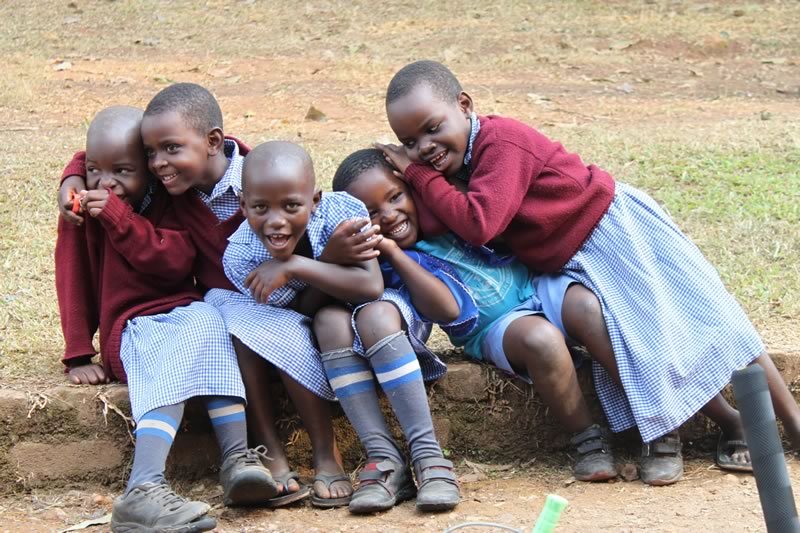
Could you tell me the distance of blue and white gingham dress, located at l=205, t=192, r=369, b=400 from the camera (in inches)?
134

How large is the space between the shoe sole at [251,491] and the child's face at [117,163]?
102 centimetres

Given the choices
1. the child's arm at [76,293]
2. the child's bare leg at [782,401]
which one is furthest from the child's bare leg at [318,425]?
the child's bare leg at [782,401]

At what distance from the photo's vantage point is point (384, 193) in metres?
3.54

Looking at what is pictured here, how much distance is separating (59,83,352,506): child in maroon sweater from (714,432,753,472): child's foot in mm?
1235

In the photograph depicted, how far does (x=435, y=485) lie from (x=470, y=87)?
5.78 m

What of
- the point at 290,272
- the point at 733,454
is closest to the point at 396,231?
the point at 290,272

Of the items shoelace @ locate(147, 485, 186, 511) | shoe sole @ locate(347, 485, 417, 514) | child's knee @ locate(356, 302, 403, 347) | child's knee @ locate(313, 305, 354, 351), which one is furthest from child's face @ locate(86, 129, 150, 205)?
shoe sole @ locate(347, 485, 417, 514)

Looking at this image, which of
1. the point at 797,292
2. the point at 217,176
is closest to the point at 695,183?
the point at 797,292

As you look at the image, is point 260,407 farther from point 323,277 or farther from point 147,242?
point 147,242

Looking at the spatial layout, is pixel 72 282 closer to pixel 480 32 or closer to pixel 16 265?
pixel 16 265

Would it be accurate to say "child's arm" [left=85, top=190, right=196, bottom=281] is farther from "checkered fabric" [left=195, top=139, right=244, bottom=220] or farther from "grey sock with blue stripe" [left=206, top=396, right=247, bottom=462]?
"grey sock with blue stripe" [left=206, top=396, right=247, bottom=462]

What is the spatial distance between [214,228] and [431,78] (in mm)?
862

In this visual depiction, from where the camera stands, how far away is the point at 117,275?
3607 millimetres

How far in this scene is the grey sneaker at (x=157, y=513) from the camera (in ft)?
10.0
